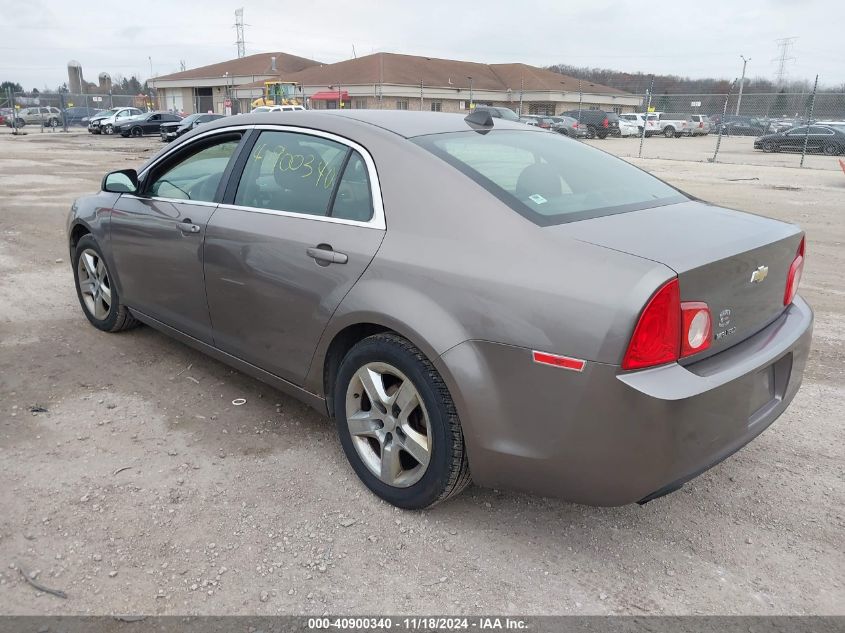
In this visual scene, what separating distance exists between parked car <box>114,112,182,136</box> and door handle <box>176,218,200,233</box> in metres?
34.8

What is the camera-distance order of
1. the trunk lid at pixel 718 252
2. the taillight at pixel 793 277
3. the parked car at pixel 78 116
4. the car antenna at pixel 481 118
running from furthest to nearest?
the parked car at pixel 78 116 → the car antenna at pixel 481 118 → the taillight at pixel 793 277 → the trunk lid at pixel 718 252

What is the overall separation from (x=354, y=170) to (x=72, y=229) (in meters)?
3.03

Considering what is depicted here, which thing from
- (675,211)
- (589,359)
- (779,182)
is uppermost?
(675,211)

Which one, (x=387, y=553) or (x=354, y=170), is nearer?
(x=387, y=553)

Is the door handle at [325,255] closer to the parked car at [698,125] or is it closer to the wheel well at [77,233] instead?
the wheel well at [77,233]

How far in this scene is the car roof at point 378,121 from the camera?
3023 mm

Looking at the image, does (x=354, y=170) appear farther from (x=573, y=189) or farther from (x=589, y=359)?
(x=589, y=359)

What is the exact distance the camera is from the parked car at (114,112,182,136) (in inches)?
1379

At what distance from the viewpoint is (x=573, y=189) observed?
9.38ft

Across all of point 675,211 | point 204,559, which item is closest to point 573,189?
point 675,211

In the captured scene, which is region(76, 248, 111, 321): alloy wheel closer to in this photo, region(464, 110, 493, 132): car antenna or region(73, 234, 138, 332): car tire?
region(73, 234, 138, 332): car tire

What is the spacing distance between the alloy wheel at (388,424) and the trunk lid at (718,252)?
0.92m

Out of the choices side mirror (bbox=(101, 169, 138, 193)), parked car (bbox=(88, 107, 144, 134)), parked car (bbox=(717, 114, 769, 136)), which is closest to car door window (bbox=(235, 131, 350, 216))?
side mirror (bbox=(101, 169, 138, 193))

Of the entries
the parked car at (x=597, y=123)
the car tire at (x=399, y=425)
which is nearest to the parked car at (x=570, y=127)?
the parked car at (x=597, y=123)
